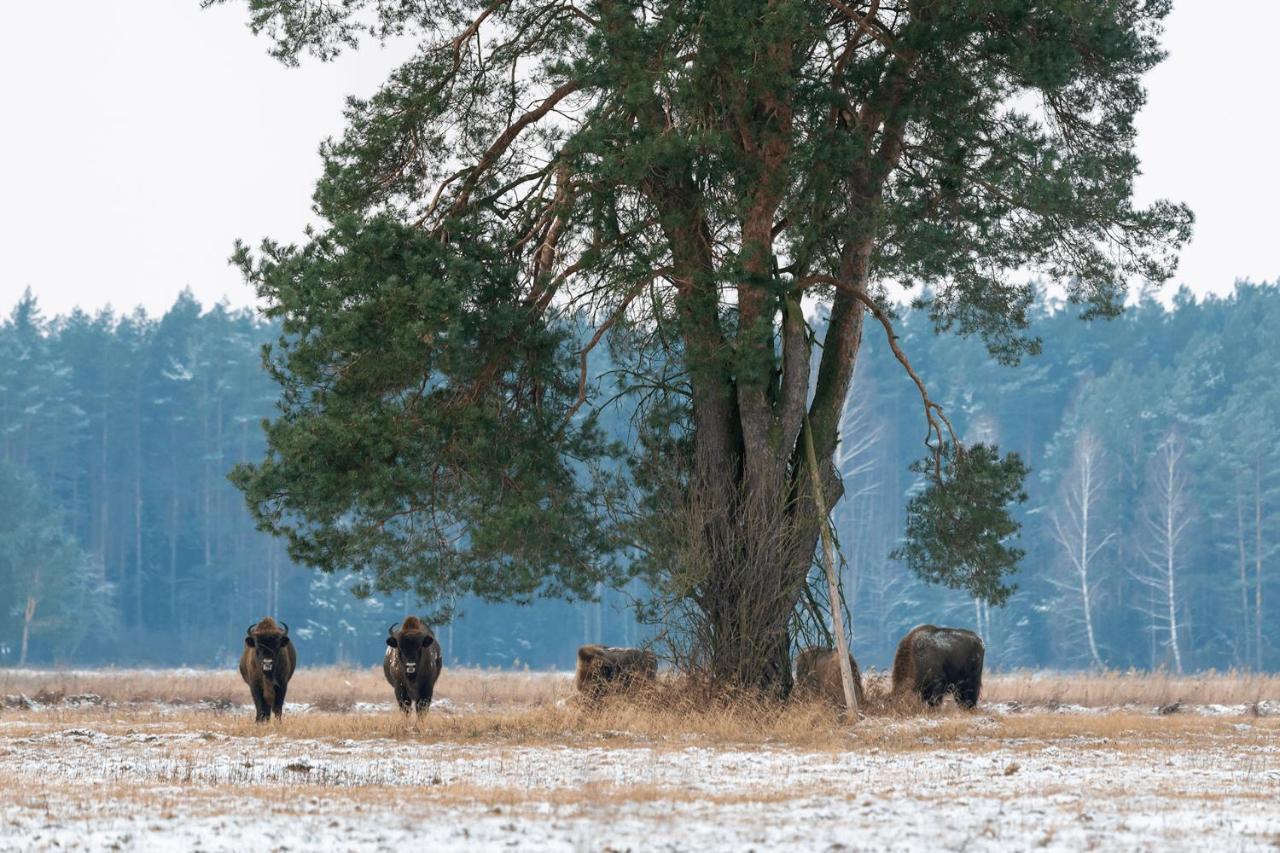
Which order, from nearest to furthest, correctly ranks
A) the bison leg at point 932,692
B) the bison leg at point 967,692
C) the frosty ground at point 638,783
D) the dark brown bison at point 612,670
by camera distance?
1. the frosty ground at point 638,783
2. the dark brown bison at point 612,670
3. the bison leg at point 932,692
4. the bison leg at point 967,692

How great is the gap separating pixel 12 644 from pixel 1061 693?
58950 millimetres

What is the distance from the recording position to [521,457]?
2114 cm

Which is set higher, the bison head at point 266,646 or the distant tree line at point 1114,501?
the distant tree line at point 1114,501

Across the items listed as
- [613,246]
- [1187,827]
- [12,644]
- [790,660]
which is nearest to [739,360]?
[613,246]

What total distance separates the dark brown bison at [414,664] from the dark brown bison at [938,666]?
22.6 ft

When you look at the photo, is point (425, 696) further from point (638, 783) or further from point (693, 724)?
point (638, 783)

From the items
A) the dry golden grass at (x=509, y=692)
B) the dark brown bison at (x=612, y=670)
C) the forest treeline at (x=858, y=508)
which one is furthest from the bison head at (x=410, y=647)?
the forest treeline at (x=858, y=508)

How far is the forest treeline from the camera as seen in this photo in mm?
80188

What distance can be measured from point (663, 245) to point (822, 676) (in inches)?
252

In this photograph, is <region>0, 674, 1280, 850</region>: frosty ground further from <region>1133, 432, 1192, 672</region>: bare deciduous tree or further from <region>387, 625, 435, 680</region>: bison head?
<region>1133, 432, 1192, 672</region>: bare deciduous tree

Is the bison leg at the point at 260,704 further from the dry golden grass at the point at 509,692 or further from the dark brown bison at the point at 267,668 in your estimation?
the dry golden grass at the point at 509,692

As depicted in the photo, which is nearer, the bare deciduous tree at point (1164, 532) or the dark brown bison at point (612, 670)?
the dark brown bison at point (612, 670)

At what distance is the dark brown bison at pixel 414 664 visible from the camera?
2211 cm

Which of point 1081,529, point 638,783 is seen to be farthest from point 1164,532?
point 638,783
